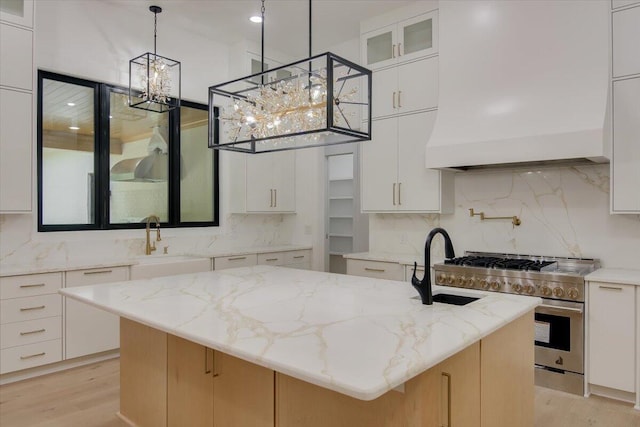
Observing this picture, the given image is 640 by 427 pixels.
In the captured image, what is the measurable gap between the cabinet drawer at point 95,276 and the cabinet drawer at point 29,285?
95mm

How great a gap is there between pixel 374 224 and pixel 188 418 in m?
3.29

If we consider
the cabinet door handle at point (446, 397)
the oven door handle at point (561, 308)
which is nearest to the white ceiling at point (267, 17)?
the oven door handle at point (561, 308)

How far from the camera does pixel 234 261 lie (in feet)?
15.9

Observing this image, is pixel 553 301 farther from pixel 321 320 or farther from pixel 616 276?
pixel 321 320

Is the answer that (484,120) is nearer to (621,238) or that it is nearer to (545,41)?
(545,41)

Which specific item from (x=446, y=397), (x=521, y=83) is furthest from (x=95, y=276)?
(x=521, y=83)

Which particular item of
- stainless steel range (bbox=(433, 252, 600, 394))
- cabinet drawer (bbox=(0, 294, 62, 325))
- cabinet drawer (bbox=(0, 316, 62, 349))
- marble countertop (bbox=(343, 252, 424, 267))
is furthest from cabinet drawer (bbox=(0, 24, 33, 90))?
stainless steel range (bbox=(433, 252, 600, 394))

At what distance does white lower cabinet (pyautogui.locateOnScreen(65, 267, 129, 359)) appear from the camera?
11.7 feet

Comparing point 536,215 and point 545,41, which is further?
point 536,215

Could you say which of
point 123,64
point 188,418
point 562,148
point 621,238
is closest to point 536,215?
point 621,238

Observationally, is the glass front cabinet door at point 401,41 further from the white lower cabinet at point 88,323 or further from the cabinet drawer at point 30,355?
the cabinet drawer at point 30,355

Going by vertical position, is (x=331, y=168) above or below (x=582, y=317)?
above

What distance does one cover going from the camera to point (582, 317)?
10.1 ft

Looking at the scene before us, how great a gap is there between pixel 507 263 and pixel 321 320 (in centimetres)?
234
